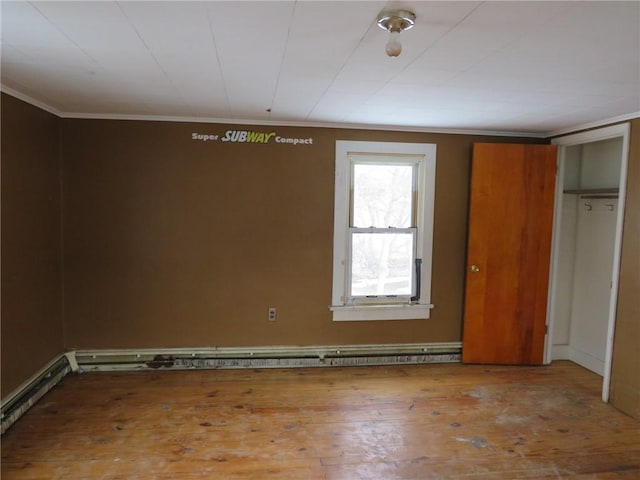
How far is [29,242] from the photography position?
3.09 metres

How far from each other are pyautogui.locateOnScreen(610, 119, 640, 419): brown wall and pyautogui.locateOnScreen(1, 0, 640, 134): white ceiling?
47 cm

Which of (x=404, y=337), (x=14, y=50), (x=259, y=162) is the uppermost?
(x=14, y=50)

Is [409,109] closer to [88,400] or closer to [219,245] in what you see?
[219,245]

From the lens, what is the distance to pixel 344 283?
3977 mm

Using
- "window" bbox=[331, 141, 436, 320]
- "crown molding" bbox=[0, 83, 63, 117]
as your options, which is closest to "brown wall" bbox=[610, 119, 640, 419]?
"window" bbox=[331, 141, 436, 320]

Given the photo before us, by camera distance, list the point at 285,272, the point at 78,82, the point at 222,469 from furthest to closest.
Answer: the point at 285,272
the point at 78,82
the point at 222,469

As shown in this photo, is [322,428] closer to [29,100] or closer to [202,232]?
[202,232]

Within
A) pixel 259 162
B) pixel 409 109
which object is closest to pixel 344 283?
pixel 259 162

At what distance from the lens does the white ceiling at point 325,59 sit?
5.22ft

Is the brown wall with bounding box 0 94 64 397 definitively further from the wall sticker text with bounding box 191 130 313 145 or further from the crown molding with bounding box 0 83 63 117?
the wall sticker text with bounding box 191 130 313 145

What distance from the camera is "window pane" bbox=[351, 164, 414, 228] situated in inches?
157

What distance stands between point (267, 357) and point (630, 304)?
3031 millimetres

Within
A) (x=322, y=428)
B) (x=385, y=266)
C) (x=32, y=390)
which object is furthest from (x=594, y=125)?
(x=32, y=390)

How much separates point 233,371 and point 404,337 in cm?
169
